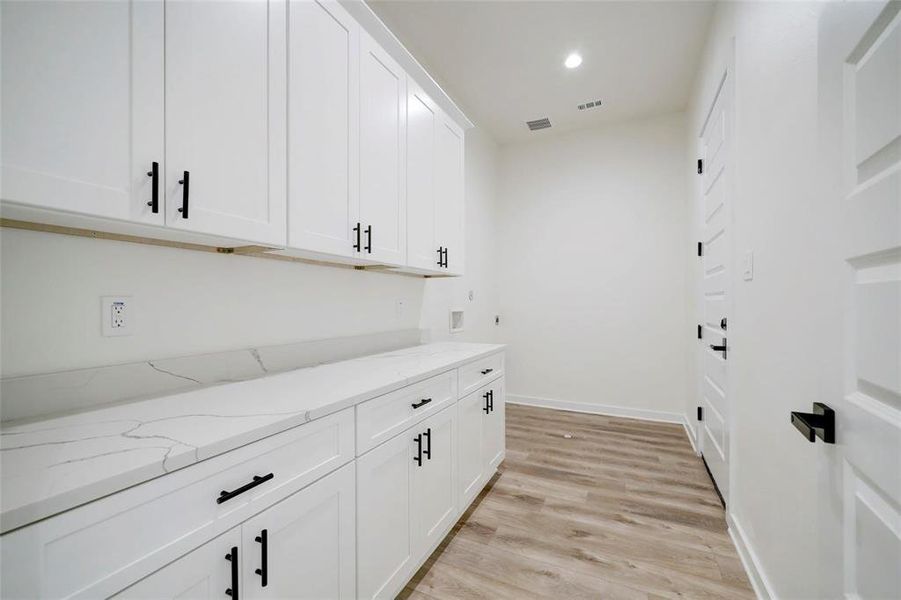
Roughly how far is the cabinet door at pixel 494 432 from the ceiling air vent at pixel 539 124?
8.87 feet

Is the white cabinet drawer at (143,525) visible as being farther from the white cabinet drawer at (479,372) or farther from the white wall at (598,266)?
the white wall at (598,266)

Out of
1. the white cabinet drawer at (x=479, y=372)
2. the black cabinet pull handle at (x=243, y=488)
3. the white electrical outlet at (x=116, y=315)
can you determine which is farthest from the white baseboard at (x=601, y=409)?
the white electrical outlet at (x=116, y=315)

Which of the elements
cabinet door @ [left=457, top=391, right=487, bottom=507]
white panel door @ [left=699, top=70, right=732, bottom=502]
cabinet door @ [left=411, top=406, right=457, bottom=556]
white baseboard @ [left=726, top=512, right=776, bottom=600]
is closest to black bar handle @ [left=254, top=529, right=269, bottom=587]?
cabinet door @ [left=411, top=406, right=457, bottom=556]

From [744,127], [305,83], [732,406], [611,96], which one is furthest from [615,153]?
[305,83]

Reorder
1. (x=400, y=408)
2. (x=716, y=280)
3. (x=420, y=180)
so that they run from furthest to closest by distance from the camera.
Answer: (x=716, y=280), (x=420, y=180), (x=400, y=408)

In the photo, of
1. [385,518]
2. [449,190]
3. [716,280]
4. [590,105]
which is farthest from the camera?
[590,105]

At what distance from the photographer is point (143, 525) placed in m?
0.71

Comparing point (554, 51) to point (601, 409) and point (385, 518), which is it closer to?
point (385, 518)

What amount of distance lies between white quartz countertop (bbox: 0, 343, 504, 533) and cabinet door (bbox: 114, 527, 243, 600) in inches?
7.7

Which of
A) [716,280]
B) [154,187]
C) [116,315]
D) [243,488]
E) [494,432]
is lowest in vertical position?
[494,432]

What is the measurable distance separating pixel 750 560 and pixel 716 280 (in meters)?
1.48

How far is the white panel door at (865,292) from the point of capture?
0.66 m

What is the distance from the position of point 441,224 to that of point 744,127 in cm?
162

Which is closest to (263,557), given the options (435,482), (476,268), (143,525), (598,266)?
(143,525)
